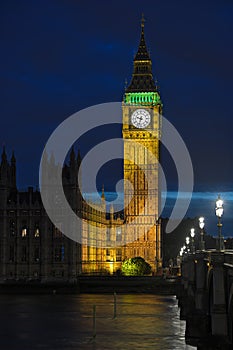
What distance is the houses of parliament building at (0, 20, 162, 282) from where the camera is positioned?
136000 millimetres

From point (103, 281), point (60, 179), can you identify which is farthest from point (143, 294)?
point (60, 179)

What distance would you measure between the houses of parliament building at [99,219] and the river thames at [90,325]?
34295mm

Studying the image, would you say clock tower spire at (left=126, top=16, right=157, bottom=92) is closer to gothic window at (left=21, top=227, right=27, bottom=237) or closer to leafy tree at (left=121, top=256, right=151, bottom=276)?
leafy tree at (left=121, top=256, right=151, bottom=276)

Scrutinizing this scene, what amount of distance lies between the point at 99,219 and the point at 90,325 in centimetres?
9167

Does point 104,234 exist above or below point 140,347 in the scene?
above

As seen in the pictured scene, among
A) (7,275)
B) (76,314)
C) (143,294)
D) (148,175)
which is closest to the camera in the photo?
(76,314)

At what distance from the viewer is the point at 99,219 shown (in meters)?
162

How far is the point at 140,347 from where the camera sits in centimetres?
5375

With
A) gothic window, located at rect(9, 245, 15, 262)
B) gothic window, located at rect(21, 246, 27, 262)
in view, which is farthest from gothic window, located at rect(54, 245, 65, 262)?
gothic window, located at rect(9, 245, 15, 262)

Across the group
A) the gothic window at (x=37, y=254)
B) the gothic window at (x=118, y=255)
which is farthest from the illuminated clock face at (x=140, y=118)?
the gothic window at (x=37, y=254)

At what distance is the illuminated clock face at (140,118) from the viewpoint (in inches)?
6511

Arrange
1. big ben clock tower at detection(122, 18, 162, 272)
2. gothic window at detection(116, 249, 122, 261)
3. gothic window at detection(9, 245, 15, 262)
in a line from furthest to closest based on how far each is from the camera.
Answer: gothic window at detection(116, 249, 122, 261), big ben clock tower at detection(122, 18, 162, 272), gothic window at detection(9, 245, 15, 262)

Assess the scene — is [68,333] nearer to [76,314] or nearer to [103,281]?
[76,314]

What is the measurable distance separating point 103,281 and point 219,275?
89282 mm
